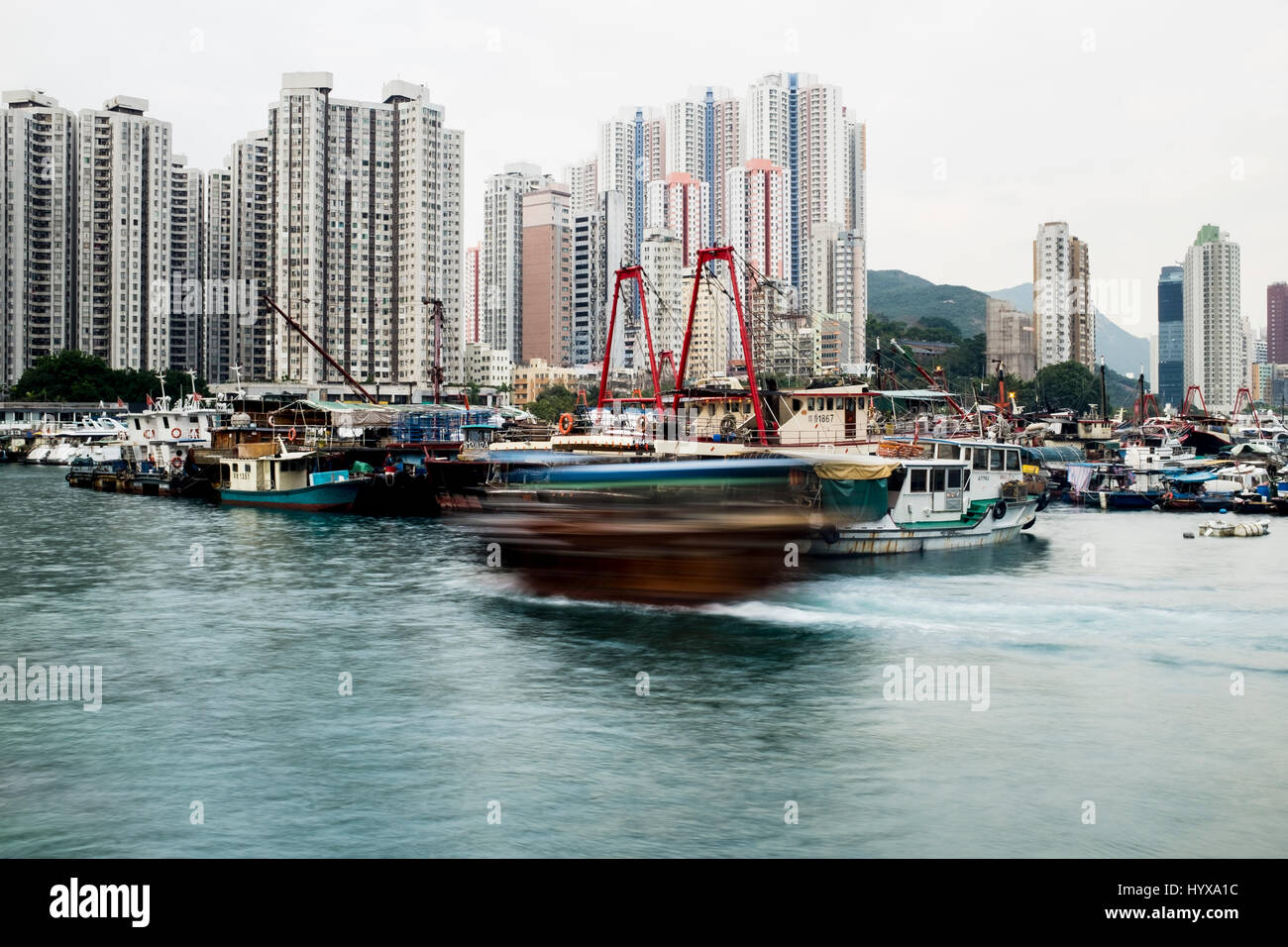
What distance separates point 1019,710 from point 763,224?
15324 centimetres

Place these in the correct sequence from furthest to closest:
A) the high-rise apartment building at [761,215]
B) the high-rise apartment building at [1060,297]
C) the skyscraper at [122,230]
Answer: the high-rise apartment building at [761,215] < the high-rise apartment building at [1060,297] < the skyscraper at [122,230]

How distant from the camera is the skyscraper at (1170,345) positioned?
183500 millimetres

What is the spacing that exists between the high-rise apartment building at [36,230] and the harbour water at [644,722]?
106m

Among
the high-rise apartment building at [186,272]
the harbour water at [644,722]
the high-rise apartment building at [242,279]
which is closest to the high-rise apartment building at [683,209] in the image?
the high-rise apartment building at [242,279]

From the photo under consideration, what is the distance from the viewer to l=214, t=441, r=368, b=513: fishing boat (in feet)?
163

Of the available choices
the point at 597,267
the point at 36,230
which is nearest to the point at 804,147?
the point at 597,267

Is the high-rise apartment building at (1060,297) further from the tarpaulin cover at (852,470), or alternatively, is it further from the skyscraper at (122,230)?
the tarpaulin cover at (852,470)

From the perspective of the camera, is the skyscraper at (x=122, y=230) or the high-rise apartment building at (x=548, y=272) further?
the high-rise apartment building at (x=548, y=272)

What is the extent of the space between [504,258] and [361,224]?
45.0 m

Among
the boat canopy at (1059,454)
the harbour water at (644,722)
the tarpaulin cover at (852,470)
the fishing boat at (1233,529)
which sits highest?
the boat canopy at (1059,454)

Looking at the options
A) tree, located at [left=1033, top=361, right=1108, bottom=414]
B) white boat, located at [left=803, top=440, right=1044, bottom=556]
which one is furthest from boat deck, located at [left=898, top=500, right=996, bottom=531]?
tree, located at [left=1033, top=361, right=1108, bottom=414]

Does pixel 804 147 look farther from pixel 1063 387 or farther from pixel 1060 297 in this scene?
pixel 1063 387

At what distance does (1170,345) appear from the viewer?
187 metres

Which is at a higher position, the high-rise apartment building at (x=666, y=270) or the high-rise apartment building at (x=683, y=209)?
the high-rise apartment building at (x=683, y=209)
